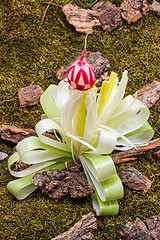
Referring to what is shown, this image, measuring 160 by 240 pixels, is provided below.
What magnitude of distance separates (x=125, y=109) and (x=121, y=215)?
0.44 metres

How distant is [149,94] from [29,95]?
0.64 meters

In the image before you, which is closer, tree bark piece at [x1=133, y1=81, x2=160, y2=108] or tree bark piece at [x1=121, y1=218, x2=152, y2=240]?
tree bark piece at [x1=121, y1=218, x2=152, y2=240]

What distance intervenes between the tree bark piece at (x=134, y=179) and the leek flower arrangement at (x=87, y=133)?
0.34 ft

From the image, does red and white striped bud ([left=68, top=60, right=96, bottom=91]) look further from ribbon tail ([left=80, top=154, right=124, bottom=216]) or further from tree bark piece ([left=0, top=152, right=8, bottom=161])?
tree bark piece ([left=0, top=152, right=8, bottom=161])

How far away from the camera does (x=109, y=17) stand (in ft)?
6.12

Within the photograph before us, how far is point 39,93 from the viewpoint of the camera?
1.57 m

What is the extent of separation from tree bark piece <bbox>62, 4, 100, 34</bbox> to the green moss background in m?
0.04

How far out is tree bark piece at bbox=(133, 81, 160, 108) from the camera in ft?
5.15

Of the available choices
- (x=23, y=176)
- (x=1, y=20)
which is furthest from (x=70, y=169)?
(x=1, y=20)

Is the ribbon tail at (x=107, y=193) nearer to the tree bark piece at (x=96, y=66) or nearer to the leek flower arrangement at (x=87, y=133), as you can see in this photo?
the leek flower arrangement at (x=87, y=133)

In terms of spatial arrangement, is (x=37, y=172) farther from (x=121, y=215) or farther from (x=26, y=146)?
(x=121, y=215)

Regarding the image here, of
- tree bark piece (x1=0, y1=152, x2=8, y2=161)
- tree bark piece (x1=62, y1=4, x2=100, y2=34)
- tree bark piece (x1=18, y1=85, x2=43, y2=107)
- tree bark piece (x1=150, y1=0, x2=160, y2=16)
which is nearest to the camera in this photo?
tree bark piece (x1=0, y1=152, x2=8, y2=161)

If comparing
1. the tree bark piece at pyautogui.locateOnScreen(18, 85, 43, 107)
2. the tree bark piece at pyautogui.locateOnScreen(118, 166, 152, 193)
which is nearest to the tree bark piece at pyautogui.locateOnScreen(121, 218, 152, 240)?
the tree bark piece at pyautogui.locateOnScreen(118, 166, 152, 193)

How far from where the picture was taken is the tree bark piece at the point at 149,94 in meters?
1.57
